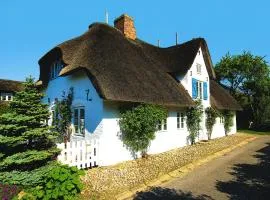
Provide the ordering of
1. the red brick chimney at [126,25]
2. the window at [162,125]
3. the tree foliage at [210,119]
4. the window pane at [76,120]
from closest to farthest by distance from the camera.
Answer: the window pane at [76,120] → the window at [162,125] → the red brick chimney at [126,25] → the tree foliage at [210,119]

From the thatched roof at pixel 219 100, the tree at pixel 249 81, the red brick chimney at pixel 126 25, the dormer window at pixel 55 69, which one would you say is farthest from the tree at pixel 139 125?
the tree at pixel 249 81

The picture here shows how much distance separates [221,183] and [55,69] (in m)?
12.9

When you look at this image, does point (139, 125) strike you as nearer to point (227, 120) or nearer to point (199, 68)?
point (199, 68)

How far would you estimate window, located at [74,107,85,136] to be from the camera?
14.9 metres

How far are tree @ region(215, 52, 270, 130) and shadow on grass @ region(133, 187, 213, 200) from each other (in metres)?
31.0

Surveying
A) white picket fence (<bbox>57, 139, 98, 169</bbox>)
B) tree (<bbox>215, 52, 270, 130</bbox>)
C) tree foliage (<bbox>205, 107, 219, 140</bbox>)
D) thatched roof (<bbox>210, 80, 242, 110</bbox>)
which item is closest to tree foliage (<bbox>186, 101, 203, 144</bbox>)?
tree foliage (<bbox>205, 107, 219, 140</bbox>)

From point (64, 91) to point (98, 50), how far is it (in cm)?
342

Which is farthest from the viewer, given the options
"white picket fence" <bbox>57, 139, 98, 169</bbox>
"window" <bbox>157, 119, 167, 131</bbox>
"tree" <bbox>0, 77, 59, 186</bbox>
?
"window" <bbox>157, 119, 167, 131</bbox>

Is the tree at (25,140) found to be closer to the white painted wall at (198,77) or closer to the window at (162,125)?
the window at (162,125)

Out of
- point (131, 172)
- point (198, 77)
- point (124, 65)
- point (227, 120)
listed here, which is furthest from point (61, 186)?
point (227, 120)

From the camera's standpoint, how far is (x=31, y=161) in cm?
1062

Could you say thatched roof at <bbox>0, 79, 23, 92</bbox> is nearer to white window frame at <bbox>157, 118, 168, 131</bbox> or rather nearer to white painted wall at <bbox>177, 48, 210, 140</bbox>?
white painted wall at <bbox>177, 48, 210, 140</bbox>

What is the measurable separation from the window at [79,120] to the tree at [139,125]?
2194 millimetres

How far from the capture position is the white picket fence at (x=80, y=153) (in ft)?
37.4
